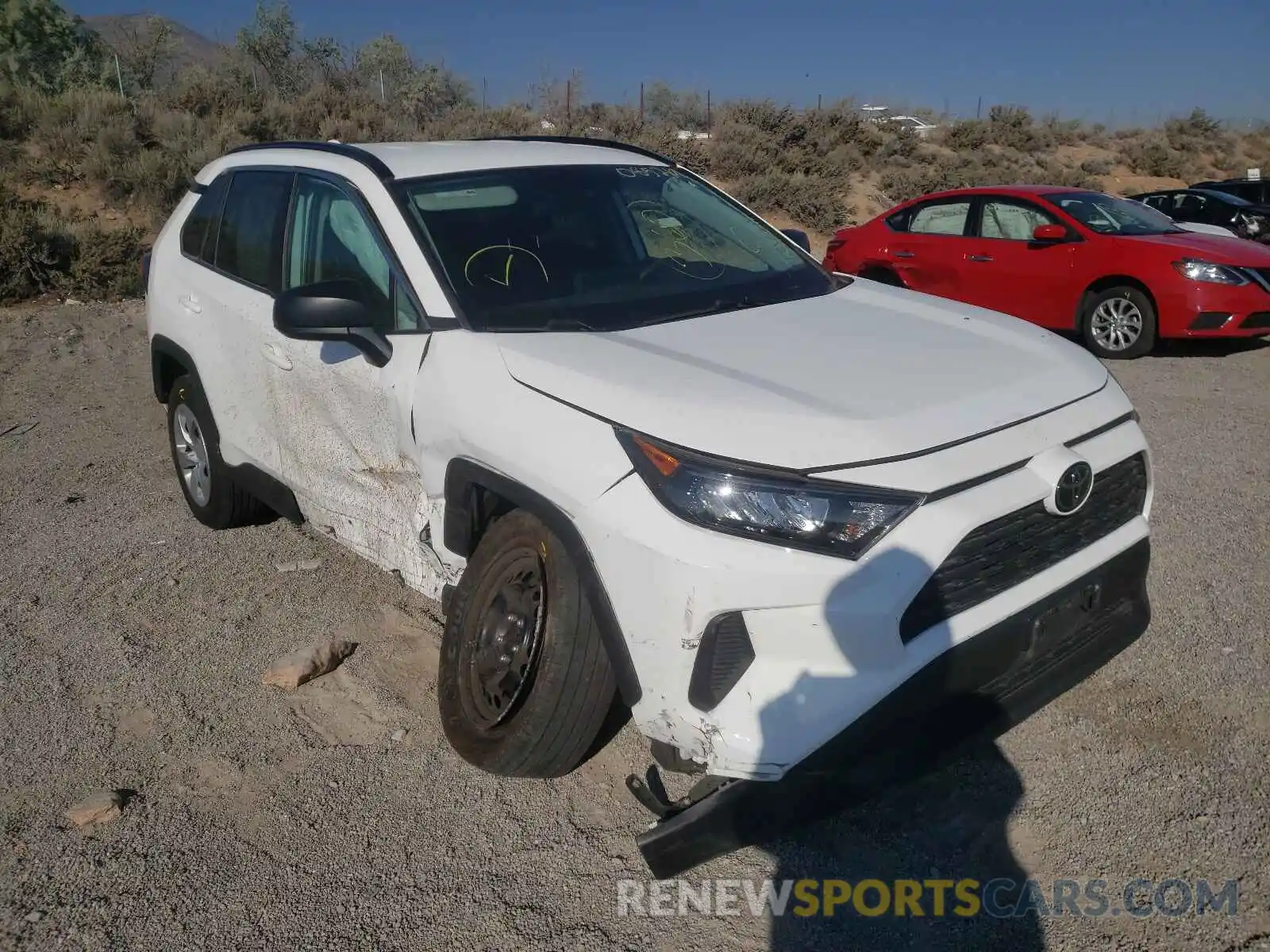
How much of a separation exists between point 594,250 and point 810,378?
4.16ft

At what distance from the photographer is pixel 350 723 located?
141 inches

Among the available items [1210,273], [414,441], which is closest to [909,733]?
[414,441]

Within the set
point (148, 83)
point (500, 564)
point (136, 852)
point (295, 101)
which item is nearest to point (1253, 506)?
point (500, 564)

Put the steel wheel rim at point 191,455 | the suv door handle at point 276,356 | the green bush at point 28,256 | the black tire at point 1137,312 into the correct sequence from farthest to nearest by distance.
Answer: the green bush at point 28,256, the black tire at point 1137,312, the steel wheel rim at point 191,455, the suv door handle at point 276,356

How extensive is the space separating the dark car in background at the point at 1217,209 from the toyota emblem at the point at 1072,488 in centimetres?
1350

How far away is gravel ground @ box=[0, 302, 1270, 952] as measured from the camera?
2652 millimetres

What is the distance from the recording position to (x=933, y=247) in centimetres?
1038

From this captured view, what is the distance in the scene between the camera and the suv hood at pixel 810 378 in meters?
2.55

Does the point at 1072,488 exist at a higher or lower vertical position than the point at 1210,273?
higher

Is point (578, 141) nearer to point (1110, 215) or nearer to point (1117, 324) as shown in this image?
point (1117, 324)

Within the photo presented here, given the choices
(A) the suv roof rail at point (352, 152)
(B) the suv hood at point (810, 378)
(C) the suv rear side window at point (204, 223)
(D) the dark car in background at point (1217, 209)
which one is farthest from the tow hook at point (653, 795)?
(D) the dark car in background at point (1217, 209)

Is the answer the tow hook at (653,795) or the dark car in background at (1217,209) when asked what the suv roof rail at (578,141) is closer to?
the tow hook at (653,795)

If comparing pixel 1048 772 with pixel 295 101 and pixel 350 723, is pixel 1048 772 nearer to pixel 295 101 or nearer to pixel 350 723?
pixel 350 723

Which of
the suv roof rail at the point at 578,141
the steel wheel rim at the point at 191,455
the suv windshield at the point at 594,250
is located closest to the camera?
the suv windshield at the point at 594,250
